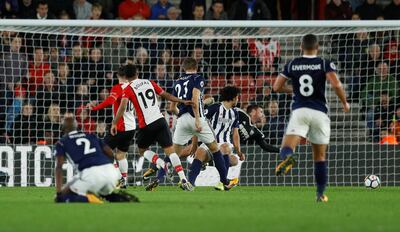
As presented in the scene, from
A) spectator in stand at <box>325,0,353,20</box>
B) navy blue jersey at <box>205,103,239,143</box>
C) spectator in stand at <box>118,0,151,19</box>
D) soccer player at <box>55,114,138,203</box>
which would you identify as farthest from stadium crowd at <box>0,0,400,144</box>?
soccer player at <box>55,114,138,203</box>

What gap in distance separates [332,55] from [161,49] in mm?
3437

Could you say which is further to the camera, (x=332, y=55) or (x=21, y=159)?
(x=332, y=55)

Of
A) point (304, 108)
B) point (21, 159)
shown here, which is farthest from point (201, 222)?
point (21, 159)

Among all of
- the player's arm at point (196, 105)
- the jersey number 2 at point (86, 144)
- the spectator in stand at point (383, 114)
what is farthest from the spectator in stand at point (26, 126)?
the jersey number 2 at point (86, 144)

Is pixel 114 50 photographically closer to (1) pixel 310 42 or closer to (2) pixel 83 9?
(2) pixel 83 9

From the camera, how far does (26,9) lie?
22062mm

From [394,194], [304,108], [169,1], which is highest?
[169,1]

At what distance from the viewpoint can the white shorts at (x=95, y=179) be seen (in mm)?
12125

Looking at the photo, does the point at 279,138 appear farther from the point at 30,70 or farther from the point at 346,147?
the point at 30,70

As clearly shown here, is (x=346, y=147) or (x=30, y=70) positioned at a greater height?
(x=30, y=70)

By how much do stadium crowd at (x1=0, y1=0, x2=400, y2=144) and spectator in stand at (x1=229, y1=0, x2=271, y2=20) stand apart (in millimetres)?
699

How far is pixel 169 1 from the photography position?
24938 mm

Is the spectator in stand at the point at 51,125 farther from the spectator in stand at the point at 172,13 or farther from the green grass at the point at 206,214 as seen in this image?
the green grass at the point at 206,214

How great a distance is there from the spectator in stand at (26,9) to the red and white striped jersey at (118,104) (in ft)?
16.9
